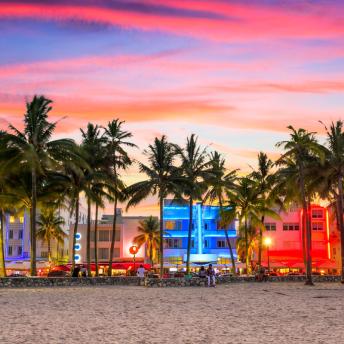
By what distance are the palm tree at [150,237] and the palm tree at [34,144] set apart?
6167 centimetres

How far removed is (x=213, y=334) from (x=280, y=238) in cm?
8772

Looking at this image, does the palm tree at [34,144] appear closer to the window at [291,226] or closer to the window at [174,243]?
the window at [174,243]

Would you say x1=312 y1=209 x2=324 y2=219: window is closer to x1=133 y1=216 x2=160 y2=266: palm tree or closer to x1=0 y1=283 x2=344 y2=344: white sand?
x1=133 y1=216 x2=160 y2=266: palm tree

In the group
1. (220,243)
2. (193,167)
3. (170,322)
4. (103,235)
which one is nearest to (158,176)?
(193,167)

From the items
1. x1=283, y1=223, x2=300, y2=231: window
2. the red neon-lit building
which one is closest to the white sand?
the red neon-lit building

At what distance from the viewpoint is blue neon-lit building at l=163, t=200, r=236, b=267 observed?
97.9 m

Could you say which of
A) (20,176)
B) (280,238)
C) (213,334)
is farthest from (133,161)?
(280,238)

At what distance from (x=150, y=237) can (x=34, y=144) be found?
6526 cm

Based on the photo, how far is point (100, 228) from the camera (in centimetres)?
11231

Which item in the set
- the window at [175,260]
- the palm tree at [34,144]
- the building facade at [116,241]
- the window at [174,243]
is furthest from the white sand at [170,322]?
the building facade at [116,241]

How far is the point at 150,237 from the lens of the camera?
10688cm

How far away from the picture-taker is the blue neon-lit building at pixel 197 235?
9786 cm

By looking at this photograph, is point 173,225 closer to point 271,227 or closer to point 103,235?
point 103,235

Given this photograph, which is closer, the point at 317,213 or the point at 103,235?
the point at 317,213
